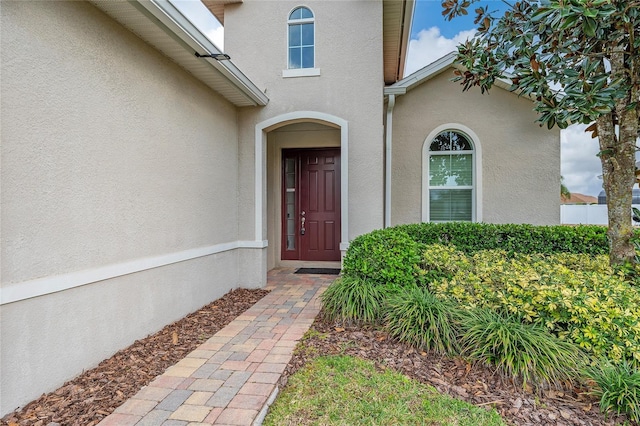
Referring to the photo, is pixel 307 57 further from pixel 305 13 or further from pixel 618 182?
pixel 618 182

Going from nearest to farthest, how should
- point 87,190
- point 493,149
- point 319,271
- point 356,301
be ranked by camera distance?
point 87,190 < point 356,301 < point 493,149 < point 319,271

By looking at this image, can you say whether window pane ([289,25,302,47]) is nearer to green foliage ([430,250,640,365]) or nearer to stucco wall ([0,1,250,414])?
stucco wall ([0,1,250,414])

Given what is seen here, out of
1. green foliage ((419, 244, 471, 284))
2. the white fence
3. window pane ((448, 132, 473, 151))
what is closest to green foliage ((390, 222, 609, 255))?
green foliage ((419, 244, 471, 284))

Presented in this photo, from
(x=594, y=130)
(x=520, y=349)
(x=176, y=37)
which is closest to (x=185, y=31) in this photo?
(x=176, y=37)

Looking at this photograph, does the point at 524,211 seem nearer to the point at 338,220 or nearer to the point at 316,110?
the point at 338,220

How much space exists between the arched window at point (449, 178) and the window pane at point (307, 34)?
3.07 meters

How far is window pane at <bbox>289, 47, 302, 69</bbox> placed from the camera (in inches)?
242

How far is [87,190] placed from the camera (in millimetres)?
3059

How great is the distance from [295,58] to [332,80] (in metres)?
0.81

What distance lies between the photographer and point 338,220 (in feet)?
26.2

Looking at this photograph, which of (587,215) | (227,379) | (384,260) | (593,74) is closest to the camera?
(227,379)

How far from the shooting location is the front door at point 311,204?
8.01 metres

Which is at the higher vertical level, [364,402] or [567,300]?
[567,300]

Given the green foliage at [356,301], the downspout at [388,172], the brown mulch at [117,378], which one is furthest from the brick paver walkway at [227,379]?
the downspout at [388,172]
